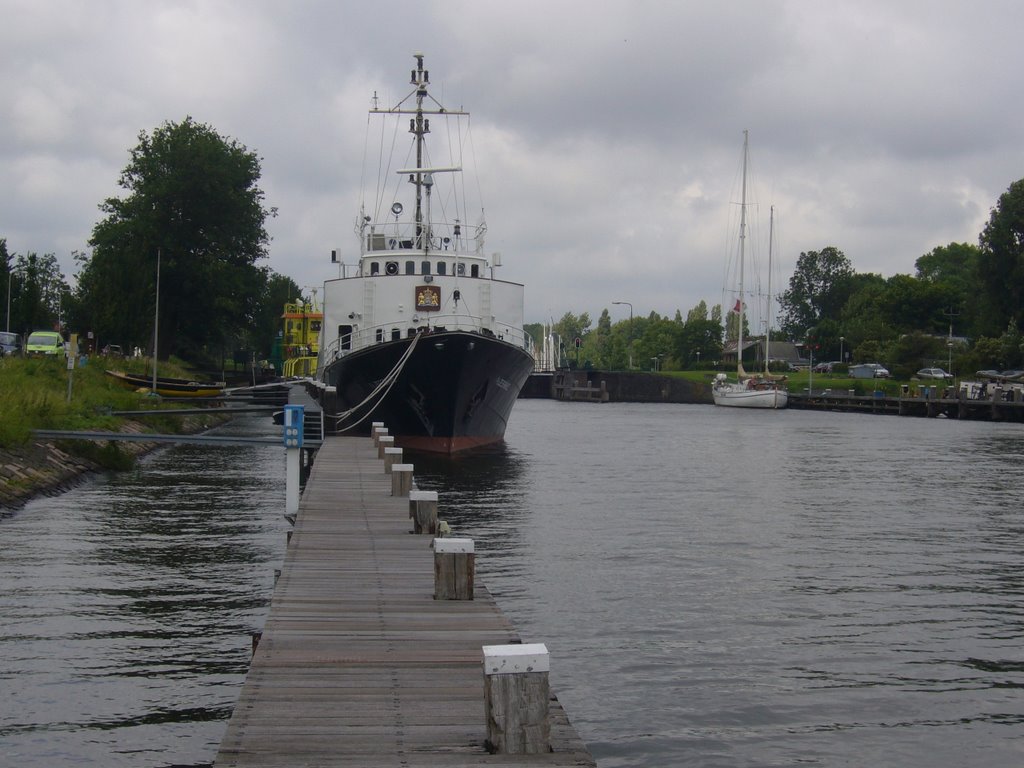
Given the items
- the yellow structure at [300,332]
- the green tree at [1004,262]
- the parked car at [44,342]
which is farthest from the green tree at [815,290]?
the parked car at [44,342]

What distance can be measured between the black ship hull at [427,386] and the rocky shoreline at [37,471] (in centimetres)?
807

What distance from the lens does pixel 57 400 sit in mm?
29969

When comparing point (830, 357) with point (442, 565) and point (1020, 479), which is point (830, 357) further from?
point (442, 565)

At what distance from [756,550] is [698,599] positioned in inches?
176

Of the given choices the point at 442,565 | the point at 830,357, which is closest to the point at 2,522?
the point at 442,565

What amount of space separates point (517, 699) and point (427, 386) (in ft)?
93.5

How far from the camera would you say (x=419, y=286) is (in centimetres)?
3881

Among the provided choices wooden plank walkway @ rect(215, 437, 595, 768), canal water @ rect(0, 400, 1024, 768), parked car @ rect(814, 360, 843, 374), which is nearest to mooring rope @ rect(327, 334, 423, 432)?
canal water @ rect(0, 400, 1024, 768)

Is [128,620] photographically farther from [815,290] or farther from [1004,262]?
[815,290]

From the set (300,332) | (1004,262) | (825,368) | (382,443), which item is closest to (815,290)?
(825,368)

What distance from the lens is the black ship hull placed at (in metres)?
34.0

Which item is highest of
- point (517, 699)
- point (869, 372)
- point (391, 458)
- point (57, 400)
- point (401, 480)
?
point (869, 372)

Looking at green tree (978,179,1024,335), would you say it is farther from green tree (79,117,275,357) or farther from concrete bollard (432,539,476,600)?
concrete bollard (432,539,476,600)

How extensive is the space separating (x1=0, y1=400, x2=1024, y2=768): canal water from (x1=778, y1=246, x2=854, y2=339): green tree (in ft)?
433
